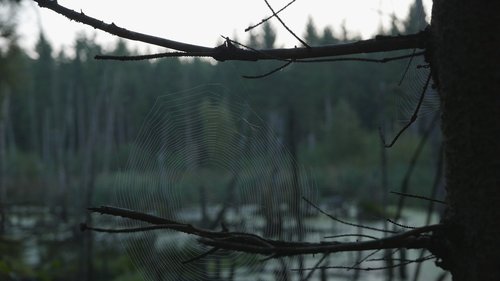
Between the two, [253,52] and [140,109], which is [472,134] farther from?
[140,109]

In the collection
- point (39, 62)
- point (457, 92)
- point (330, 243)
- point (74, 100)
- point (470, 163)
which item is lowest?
point (330, 243)

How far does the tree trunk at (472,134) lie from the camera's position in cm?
89

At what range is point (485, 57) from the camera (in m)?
0.90

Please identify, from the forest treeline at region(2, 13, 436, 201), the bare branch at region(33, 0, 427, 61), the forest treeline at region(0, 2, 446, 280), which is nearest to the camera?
the bare branch at region(33, 0, 427, 61)

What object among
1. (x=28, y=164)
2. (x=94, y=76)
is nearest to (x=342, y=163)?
(x=94, y=76)

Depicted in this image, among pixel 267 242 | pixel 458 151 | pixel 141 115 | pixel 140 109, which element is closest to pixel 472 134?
pixel 458 151

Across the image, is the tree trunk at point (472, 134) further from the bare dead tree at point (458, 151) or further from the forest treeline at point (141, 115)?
the forest treeline at point (141, 115)

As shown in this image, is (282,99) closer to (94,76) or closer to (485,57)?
(94,76)

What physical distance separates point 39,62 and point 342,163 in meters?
24.3

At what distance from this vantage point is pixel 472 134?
2.97 feet

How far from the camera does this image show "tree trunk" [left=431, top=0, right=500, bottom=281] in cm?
89

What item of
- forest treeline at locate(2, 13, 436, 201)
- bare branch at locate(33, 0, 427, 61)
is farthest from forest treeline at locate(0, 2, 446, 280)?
bare branch at locate(33, 0, 427, 61)

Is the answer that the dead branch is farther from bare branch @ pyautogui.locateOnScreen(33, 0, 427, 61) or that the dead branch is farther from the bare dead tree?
bare branch @ pyautogui.locateOnScreen(33, 0, 427, 61)

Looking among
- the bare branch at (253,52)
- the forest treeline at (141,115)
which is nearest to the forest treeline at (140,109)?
the forest treeline at (141,115)
